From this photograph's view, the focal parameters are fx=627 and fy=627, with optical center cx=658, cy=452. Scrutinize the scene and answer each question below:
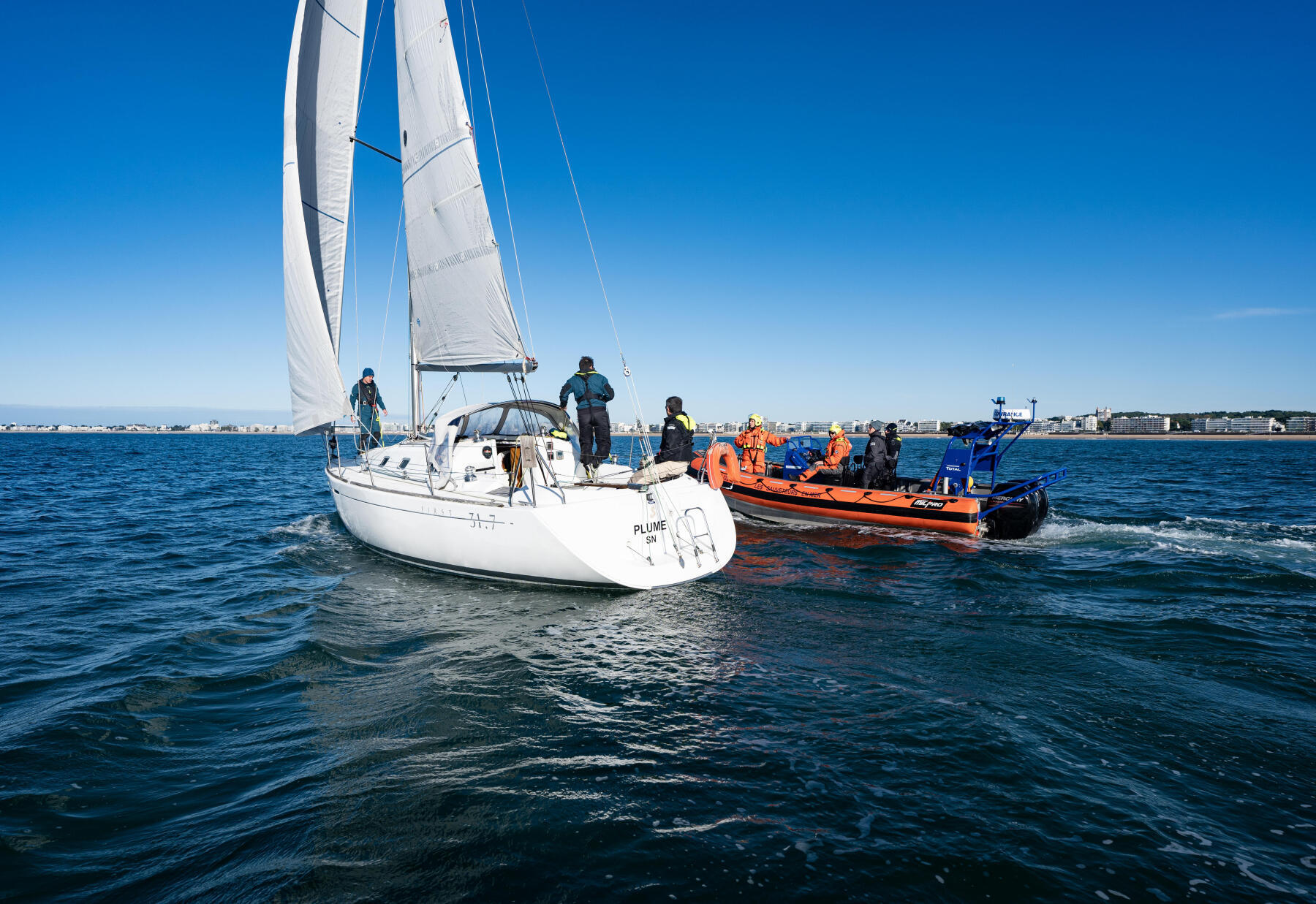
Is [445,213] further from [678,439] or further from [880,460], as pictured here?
[880,460]

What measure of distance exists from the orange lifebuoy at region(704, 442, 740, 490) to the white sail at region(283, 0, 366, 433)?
5.81 metres

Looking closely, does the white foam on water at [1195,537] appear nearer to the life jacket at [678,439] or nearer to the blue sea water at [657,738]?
the blue sea water at [657,738]

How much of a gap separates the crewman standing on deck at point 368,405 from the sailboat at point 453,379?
58 centimetres

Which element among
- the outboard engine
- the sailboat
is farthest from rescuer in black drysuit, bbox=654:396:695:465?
the outboard engine

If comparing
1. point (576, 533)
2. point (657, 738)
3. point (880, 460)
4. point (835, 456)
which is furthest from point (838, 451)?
point (657, 738)

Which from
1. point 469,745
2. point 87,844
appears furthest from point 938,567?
point 87,844

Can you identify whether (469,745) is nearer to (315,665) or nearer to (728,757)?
(728,757)

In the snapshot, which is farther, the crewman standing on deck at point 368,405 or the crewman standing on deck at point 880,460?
the crewman standing on deck at point 880,460

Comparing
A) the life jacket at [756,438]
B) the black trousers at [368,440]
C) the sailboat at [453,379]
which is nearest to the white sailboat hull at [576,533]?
the sailboat at [453,379]

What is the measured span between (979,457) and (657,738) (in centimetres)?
1225

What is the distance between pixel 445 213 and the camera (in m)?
9.15

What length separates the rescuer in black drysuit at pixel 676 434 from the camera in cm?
1121

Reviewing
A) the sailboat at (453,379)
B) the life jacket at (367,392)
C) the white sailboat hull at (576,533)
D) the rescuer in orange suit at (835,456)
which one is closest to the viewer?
the white sailboat hull at (576,533)

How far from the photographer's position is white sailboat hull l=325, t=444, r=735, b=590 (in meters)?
7.23
